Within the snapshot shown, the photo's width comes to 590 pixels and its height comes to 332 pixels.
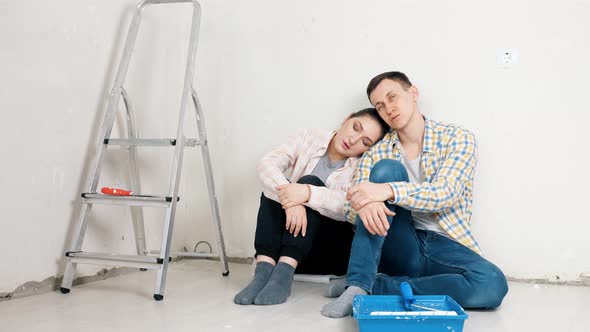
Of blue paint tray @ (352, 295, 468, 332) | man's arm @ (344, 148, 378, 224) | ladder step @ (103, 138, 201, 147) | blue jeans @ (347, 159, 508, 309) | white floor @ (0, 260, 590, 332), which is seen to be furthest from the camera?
ladder step @ (103, 138, 201, 147)

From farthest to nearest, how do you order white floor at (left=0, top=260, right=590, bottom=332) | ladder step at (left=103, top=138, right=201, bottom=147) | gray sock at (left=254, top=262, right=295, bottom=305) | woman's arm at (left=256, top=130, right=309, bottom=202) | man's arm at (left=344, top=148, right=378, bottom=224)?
ladder step at (left=103, top=138, right=201, bottom=147) < woman's arm at (left=256, top=130, right=309, bottom=202) < man's arm at (left=344, top=148, right=378, bottom=224) < gray sock at (left=254, top=262, right=295, bottom=305) < white floor at (left=0, top=260, right=590, bottom=332)

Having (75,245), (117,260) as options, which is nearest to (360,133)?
(117,260)

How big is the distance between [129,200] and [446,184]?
1.20m

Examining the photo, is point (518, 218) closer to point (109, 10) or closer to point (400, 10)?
point (400, 10)

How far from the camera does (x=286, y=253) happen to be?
215 cm

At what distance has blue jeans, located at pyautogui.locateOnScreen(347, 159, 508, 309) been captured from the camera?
75.4 inches

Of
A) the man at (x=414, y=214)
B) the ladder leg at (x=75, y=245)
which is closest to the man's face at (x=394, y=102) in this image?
the man at (x=414, y=214)

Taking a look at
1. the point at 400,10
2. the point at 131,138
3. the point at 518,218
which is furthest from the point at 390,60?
the point at 131,138

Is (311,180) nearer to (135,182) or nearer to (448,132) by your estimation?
(448,132)

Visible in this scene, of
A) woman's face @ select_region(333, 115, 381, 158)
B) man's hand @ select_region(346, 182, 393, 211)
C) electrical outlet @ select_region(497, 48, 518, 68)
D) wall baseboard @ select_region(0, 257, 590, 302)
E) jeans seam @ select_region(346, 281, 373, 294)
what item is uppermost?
electrical outlet @ select_region(497, 48, 518, 68)

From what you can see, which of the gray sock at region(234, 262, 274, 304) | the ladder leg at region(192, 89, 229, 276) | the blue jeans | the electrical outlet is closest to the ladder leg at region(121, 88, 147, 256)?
the ladder leg at region(192, 89, 229, 276)

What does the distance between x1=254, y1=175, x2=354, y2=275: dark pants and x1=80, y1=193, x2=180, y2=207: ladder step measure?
37 centimetres

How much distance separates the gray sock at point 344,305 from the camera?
1.87 m

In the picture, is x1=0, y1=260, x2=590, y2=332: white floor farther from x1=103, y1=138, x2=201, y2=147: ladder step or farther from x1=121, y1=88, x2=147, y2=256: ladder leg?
x1=103, y1=138, x2=201, y2=147: ladder step
